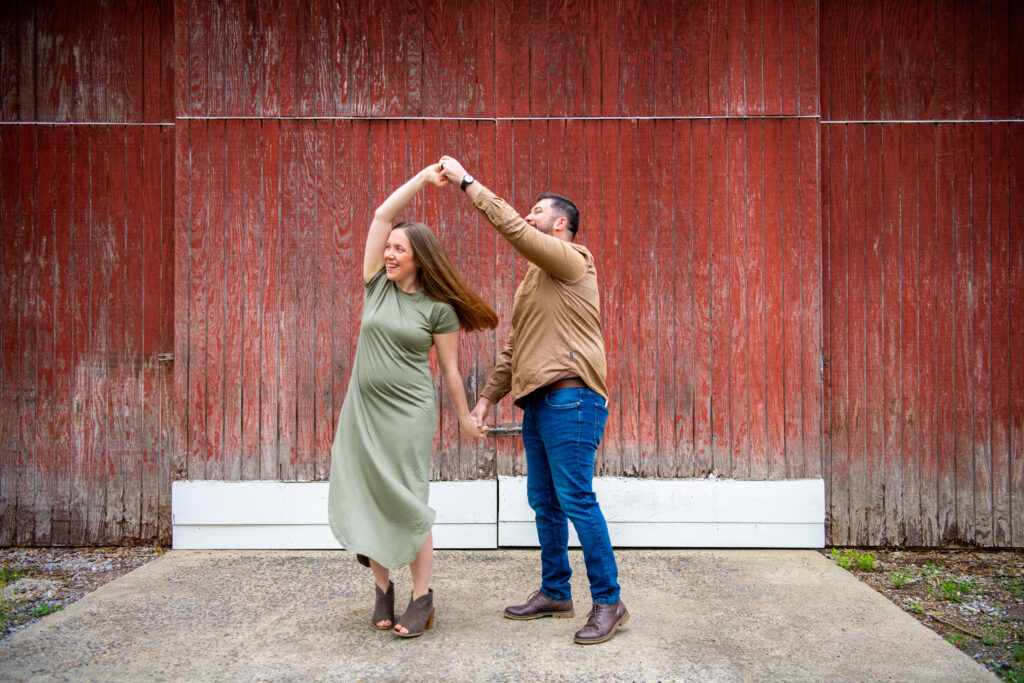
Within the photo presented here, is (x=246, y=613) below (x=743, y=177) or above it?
below

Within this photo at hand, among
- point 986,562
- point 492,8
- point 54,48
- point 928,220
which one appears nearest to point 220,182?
point 54,48

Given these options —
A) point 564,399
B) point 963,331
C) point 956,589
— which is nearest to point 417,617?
point 564,399

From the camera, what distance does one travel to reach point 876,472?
4.51m

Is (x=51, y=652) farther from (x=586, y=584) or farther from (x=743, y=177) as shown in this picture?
(x=743, y=177)

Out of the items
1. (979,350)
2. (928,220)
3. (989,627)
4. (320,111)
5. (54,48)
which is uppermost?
(54,48)

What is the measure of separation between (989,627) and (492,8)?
14.2ft

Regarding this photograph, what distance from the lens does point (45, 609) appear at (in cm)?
358

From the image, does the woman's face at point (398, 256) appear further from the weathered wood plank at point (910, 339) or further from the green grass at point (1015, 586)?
the green grass at point (1015, 586)

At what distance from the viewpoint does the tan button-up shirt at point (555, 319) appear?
9.67 feet

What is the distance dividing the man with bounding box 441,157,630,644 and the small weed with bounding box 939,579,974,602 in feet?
6.69

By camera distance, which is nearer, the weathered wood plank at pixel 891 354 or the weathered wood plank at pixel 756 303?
the weathered wood plank at pixel 756 303

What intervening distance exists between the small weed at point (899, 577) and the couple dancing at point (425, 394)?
1.91 m

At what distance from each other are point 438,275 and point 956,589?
3337mm

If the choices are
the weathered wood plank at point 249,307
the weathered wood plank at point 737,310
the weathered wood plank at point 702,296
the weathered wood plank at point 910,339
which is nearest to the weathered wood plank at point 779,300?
the weathered wood plank at point 737,310
